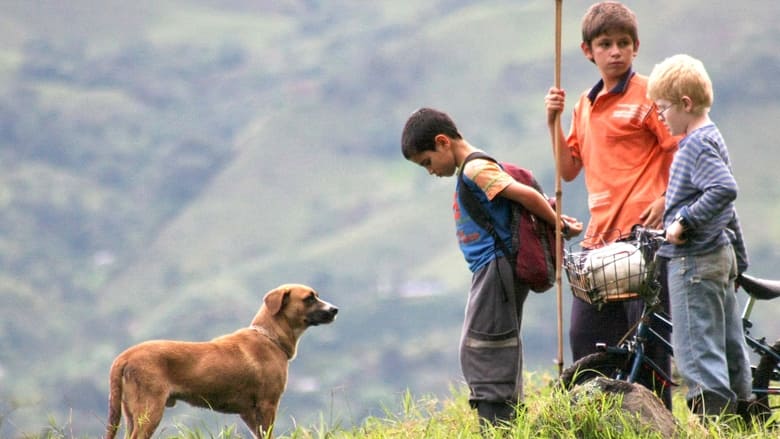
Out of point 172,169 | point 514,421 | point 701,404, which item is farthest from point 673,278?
point 172,169

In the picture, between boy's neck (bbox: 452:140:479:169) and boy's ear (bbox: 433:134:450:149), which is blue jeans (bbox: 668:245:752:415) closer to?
boy's neck (bbox: 452:140:479:169)

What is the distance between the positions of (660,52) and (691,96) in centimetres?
17239

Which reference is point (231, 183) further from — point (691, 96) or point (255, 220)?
point (691, 96)

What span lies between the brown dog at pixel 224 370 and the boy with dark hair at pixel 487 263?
1.48 meters

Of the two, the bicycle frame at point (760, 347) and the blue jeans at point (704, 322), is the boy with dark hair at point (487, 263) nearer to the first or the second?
the blue jeans at point (704, 322)

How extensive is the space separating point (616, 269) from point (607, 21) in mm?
1326

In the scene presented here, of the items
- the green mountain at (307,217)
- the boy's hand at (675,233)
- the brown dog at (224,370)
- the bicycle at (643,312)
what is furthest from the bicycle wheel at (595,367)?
the green mountain at (307,217)

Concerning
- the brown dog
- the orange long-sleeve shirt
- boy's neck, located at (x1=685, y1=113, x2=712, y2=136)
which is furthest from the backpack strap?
the brown dog

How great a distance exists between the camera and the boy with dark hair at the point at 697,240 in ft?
17.2

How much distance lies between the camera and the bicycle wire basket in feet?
17.6

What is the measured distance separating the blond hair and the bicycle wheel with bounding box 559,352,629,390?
4.14 ft

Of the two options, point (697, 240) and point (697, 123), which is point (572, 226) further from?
point (697, 123)

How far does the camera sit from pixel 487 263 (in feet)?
18.1

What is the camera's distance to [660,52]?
172 m
